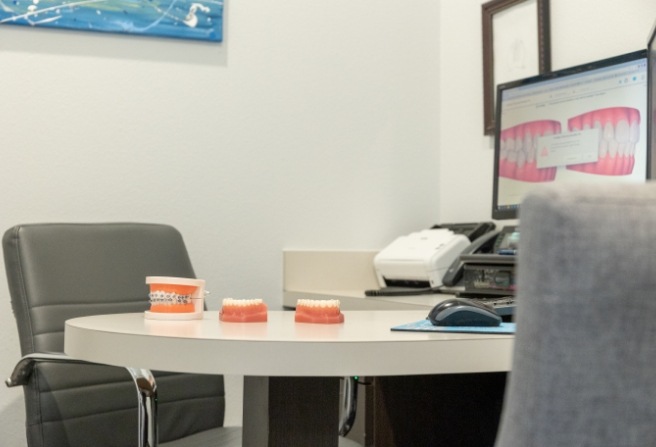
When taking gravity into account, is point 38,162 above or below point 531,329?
above

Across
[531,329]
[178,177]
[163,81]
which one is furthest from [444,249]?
[531,329]

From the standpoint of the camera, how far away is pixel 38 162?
2418mm

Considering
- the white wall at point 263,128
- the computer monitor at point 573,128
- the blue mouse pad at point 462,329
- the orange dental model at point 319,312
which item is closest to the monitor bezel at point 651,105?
the computer monitor at point 573,128

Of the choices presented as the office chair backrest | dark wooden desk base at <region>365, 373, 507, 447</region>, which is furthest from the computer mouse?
the office chair backrest

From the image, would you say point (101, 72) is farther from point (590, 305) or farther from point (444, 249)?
point (590, 305)

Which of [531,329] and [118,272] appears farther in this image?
[118,272]

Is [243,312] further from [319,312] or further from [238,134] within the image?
[238,134]

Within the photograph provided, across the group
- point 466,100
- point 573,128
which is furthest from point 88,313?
point 466,100

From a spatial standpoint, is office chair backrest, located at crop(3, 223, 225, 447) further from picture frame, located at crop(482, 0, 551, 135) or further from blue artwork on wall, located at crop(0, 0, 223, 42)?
picture frame, located at crop(482, 0, 551, 135)

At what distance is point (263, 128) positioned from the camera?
106 inches

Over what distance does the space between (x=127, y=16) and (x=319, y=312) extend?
1512 millimetres

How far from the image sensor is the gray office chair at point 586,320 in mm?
505

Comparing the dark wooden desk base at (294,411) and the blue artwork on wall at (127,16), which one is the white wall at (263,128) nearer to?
the blue artwork on wall at (127,16)

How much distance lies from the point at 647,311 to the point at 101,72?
2227 mm
